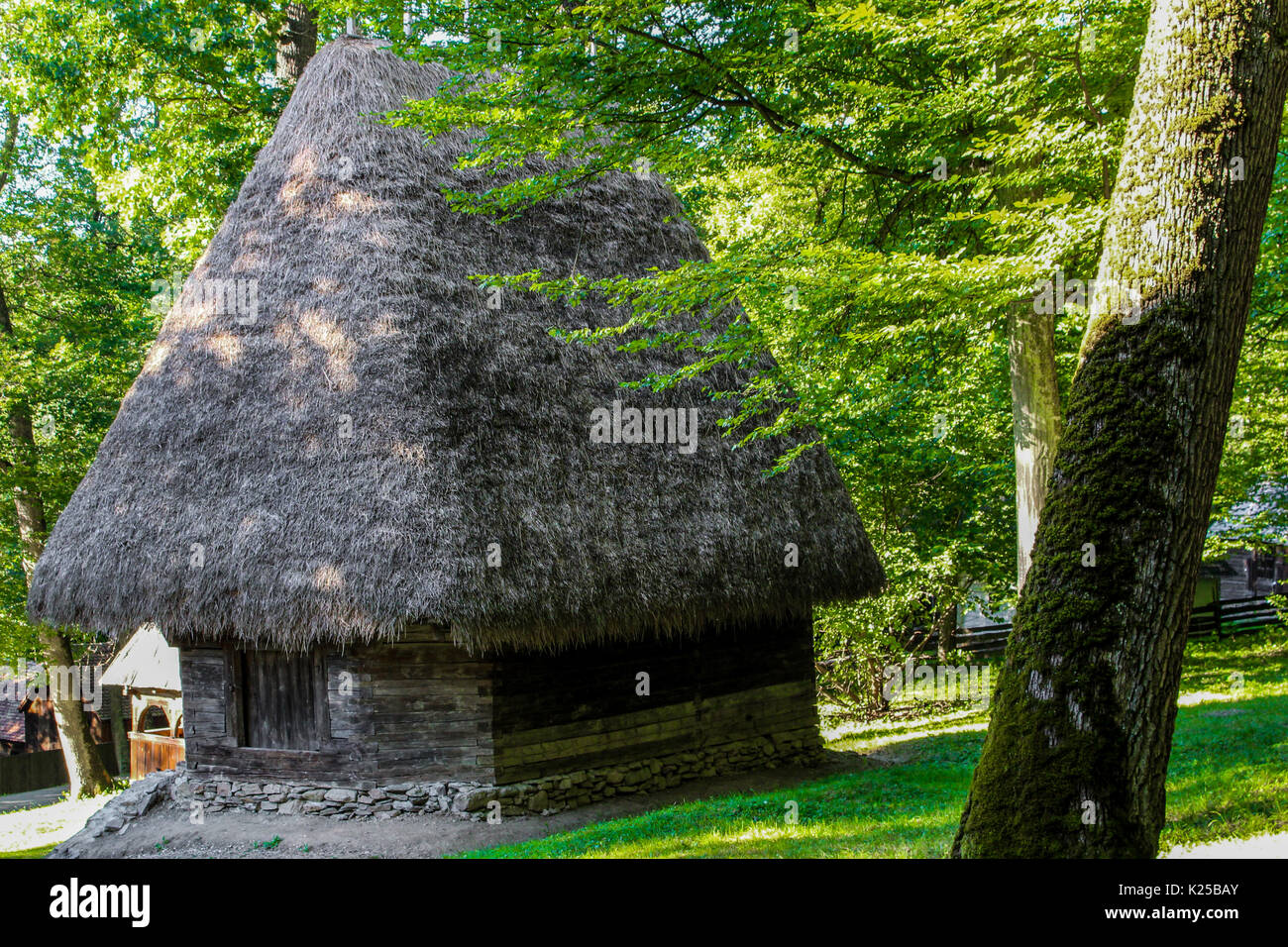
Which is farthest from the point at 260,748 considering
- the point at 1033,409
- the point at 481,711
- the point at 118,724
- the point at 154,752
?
the point at 118,724

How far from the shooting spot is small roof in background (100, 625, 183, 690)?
19625 millimetres

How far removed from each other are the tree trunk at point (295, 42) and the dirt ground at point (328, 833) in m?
13.3

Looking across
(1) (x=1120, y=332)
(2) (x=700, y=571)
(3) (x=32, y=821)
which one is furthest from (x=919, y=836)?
(3) (x=32, y=821)

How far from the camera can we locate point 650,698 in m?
11.5

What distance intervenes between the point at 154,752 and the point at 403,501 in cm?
1458

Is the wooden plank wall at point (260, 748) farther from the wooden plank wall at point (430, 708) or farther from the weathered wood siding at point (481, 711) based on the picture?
the wooden plank wall at point (430, 708)

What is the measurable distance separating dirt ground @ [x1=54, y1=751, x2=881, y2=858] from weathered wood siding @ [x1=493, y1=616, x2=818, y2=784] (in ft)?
2.13

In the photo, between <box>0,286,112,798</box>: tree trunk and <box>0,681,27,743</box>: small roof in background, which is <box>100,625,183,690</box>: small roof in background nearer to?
<box>0,286,112,798</box>: tree trunk

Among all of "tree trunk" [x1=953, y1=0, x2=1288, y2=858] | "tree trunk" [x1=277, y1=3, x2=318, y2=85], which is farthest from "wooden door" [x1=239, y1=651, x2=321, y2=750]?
"tree trunk" [x1=277, y1=3, x2=318, y2=85]

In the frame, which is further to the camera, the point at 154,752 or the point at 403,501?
the point at 154,752

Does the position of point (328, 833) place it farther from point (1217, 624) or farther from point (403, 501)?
point (1217, 624)

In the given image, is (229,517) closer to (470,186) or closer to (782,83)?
(470,186)

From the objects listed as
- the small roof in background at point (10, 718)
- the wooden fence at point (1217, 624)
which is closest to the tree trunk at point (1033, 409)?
the wooden fence at point (1217, 624)
